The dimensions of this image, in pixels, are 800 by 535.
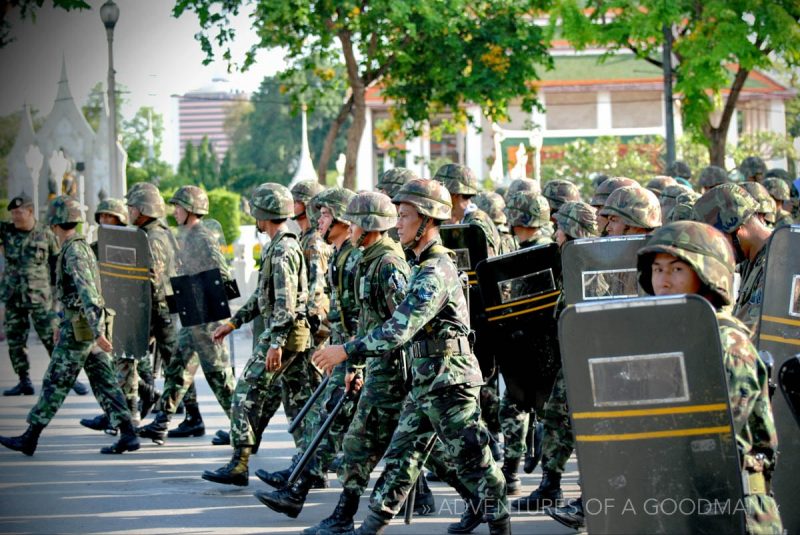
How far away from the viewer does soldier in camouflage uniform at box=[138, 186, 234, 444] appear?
10.3m

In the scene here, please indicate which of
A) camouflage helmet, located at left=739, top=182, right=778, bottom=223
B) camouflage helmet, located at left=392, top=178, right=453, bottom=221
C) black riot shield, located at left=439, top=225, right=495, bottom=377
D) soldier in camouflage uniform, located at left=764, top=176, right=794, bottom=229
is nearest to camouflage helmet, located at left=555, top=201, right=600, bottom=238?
black riot shield, located at left=439, top=225, right=495, bottom=377

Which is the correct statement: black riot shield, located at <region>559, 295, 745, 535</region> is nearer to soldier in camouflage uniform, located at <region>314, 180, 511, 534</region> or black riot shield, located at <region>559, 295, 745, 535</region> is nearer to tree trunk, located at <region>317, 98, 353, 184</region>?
soldier in camouflage uniform, located at <region>314, 180, 511, 534</region>

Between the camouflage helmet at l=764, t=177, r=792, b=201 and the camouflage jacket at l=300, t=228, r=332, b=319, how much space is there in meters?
4.91

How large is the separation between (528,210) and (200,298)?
3075mm

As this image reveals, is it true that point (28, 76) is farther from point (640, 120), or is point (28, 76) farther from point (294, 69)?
point (640, 120)

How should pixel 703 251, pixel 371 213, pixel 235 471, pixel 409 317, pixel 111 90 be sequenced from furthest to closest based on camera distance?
pixel 111 90 → pixel 235 471 → pixel 371 213 → pixel 409 317 → pixel 703 251

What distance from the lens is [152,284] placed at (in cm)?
1076

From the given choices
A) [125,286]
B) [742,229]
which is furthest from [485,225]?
[125,286]

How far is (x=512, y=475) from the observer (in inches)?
335

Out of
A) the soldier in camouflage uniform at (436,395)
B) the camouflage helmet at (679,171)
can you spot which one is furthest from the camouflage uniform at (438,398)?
the camouflage helmet at (679,171)

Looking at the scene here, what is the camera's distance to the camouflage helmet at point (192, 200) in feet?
34.0

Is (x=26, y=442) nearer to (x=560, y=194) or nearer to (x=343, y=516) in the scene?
(x=343, y=516)

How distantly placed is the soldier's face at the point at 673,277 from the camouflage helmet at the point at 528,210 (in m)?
4.27

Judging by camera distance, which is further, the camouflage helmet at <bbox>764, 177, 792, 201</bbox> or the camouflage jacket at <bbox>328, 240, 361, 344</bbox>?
the camouflage helmet at <bbox>764, 177, 792, 201</bbox>
